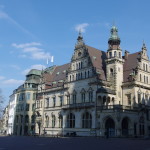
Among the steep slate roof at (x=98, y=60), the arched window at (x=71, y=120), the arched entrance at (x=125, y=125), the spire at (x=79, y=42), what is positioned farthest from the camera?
the spire at (x=79, y=42)

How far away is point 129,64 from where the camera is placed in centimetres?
6625

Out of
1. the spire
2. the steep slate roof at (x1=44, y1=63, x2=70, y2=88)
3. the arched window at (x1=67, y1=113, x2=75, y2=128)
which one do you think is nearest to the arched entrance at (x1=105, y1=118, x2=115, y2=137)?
the arched window at (x1=67, y1=113, x2=75, y2=128)

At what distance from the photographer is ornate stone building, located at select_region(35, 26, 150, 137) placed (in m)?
56.3

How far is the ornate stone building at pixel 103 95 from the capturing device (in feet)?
185

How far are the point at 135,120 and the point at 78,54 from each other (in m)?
23.5

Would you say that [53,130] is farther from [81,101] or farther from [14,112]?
[14,112]

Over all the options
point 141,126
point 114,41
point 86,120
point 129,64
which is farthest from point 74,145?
point 129,64

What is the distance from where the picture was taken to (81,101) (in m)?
63.6

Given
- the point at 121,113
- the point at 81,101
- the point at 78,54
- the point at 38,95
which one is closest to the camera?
the point at 121,113

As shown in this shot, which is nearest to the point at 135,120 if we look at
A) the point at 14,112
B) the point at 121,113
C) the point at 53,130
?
the point at 121,113

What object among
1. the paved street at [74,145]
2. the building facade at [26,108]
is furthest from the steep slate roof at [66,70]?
the paved street at [74,145]

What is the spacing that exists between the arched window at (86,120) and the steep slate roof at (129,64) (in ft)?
43.3

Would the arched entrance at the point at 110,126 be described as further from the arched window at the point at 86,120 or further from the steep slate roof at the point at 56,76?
the steep slate roof at the point at 56,76

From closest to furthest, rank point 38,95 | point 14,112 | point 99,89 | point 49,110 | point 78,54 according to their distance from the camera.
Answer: point 99,89, point 78,54, point 49,110, point 38,95, point 14,112
